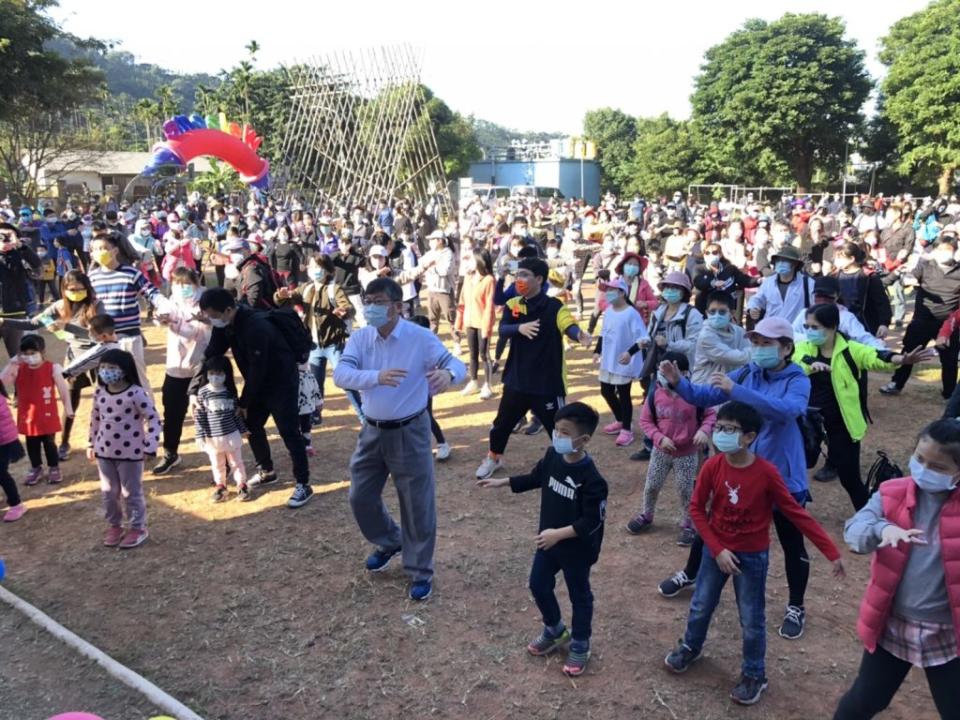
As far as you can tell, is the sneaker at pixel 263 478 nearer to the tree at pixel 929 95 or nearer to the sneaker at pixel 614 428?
the sneaker at pixel 614 428

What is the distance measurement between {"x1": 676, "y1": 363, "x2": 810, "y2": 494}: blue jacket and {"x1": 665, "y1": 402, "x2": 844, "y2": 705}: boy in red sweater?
1.54 ft

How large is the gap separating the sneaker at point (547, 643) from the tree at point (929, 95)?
127 feet

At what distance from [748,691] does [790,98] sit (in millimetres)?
44601

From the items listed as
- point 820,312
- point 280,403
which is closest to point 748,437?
point 820,312

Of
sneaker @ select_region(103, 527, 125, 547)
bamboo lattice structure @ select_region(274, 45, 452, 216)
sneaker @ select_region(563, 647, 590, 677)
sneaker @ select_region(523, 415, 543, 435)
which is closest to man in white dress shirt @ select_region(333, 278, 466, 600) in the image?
sneaker @ select_region(563, 647, 590, 677)

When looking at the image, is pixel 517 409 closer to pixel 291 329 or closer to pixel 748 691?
pixel 291 329

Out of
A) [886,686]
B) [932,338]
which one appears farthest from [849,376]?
[932,338]

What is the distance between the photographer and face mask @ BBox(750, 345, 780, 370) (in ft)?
12.8

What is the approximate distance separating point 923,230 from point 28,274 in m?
15.7

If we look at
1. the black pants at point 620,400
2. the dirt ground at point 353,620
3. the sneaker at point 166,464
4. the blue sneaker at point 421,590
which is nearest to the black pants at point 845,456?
the dirt ground at point 353,620

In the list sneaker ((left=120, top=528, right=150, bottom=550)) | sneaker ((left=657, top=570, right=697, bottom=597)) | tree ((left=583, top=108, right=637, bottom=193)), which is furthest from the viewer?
tree ((left=583, top=108, right=637, bottom=193))

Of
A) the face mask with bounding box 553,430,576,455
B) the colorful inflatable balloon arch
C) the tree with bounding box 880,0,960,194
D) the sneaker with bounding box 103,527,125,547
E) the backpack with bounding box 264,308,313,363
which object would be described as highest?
the tree with bounding box 880,0,960,194

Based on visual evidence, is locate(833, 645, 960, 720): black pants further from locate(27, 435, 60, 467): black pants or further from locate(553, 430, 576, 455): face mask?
locate(27, 435, 60, 467): black pants

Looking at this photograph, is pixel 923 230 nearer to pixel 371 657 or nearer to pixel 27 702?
pixel 371 657
